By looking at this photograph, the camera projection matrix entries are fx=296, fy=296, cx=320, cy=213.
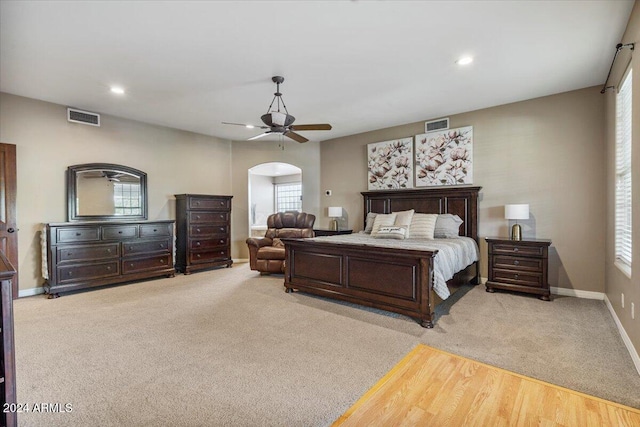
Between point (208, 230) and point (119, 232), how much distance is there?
150cm

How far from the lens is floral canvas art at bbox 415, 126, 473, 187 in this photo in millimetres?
4801

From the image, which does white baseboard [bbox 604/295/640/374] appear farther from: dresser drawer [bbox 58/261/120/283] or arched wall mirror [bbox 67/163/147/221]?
arched wall mirror [bbox 67/163/147/221]

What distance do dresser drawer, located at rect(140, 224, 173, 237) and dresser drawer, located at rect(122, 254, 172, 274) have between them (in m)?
0.38

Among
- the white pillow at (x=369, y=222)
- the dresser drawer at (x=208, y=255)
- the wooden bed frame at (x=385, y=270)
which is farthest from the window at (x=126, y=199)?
the white pillow at (x=369, y=222)

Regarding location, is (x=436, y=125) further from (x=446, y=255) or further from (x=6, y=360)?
(x=6, y=360)

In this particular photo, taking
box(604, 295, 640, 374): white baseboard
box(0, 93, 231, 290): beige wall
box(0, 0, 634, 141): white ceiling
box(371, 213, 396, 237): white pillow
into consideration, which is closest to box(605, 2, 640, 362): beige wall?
box(604, 295, 640, 374): white baseboard

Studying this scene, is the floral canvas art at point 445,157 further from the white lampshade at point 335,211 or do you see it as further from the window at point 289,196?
the window at point 289,196

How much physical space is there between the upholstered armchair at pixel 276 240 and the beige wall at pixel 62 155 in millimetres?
1835

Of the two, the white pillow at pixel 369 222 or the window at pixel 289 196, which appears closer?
the white pillow at pixel 369 222

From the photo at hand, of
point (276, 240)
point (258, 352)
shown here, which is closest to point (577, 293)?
point (258, 352)

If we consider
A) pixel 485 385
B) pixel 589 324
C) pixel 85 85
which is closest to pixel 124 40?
pixel 85 85

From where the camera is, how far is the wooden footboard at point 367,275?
2998 mm

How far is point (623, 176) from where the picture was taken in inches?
114

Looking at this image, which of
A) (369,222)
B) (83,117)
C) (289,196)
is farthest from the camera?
(289,196)
